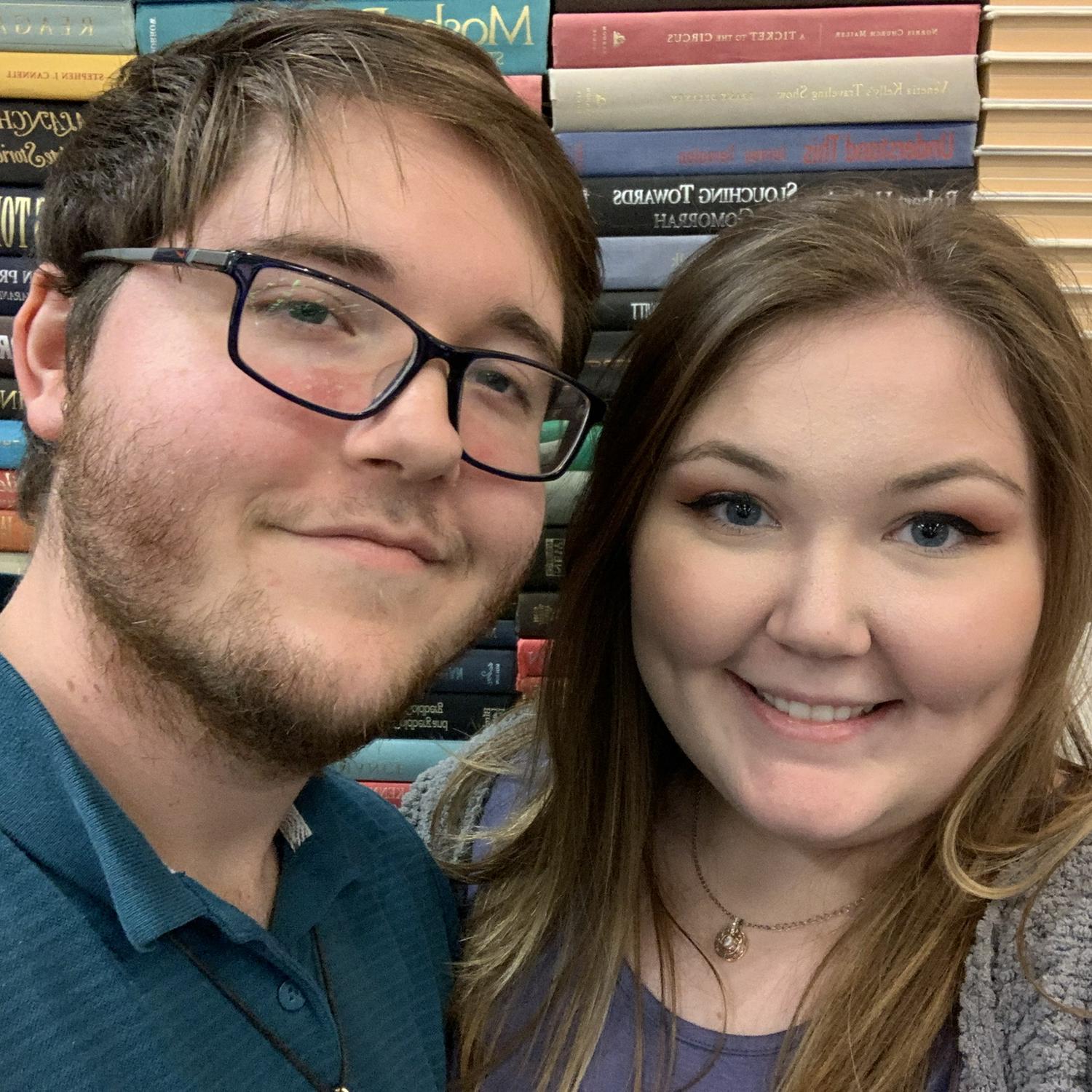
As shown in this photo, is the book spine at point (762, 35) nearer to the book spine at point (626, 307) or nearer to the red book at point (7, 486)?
the book spine at point (626, 307)

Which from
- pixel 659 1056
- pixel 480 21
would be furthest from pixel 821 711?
pixel 480 21

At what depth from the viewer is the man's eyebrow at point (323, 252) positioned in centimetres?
70

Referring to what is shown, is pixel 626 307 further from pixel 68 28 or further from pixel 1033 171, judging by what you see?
pixel 68 28

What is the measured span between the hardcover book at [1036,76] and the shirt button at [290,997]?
1217 millimetres

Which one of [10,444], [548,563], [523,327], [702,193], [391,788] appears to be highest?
[702,193]

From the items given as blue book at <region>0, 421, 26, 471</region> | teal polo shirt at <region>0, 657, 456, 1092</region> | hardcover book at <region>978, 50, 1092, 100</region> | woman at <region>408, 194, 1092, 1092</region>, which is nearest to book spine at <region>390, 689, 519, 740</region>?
woman at <region>408, 194, 1092, 1092</region>

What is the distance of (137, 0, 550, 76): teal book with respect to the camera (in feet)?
3.66

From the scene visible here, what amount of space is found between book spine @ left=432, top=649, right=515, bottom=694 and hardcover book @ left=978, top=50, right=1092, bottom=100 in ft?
3.05

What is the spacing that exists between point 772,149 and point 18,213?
97 cm

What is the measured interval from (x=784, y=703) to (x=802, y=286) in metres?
0.38

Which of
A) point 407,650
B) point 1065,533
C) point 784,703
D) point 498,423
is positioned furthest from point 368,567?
point 1065,533

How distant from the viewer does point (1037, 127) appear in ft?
3.65

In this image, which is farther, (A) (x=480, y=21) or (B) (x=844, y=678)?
(A) (x=480, y=21)

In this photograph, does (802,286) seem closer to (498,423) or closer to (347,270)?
(498,423)
